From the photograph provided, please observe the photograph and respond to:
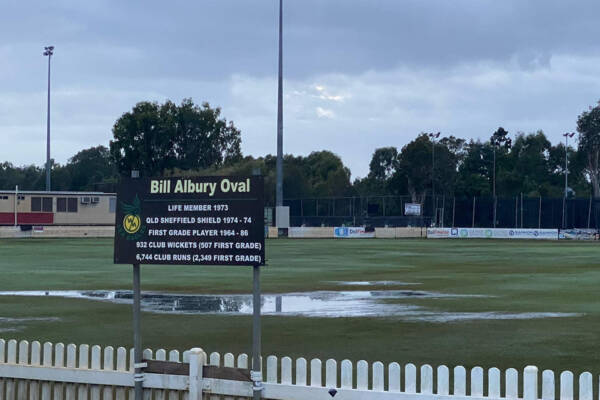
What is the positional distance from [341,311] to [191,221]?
12658 mm

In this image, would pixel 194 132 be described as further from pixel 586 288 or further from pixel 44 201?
pixel 586 288

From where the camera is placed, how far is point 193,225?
8.82 metres

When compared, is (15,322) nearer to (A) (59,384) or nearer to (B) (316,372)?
(A) (59,384)

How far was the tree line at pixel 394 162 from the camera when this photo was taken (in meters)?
130

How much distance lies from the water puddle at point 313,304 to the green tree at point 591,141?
11564 cm

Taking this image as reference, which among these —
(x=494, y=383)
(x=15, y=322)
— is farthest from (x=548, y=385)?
(x=15, y=322)

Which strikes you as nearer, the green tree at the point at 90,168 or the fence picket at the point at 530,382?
the fence picket at the point at 530,382

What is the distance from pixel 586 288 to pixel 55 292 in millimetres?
15535

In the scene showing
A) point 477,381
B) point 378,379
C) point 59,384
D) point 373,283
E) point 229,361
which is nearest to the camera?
point 477,381

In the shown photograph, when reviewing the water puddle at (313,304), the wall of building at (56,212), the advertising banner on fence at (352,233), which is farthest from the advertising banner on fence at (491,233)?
the water puddle at (313,304)

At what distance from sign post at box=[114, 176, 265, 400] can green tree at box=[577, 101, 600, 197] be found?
132084 mm

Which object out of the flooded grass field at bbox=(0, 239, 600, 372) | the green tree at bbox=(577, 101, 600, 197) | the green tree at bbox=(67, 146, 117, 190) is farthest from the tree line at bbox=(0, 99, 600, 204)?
the flooded grass field at bbox=(0, 239, 600, 372)

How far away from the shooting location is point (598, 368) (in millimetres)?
13102

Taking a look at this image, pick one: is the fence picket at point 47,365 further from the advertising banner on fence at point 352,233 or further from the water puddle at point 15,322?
the advertising banner on fence at point 352,233
